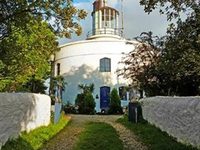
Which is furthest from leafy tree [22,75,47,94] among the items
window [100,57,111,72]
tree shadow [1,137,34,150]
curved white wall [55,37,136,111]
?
tree shadow [1,137,34,150]

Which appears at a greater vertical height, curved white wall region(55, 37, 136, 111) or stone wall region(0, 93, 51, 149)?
curved white wall region(55, 37, 136, 111)

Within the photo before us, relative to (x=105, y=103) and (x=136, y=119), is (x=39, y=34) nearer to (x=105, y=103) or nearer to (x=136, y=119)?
(x=136, y=119)

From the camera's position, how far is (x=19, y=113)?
13781 millimetres

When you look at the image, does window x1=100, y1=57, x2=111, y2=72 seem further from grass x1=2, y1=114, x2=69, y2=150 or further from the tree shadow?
the tree shadow

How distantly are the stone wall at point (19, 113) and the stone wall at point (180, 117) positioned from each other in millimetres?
4827

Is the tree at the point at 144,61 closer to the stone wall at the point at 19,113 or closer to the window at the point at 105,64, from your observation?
the stone wall at the point at 19,113

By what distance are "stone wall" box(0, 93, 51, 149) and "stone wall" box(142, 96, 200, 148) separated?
190 inches

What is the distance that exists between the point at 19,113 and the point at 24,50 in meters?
8.00

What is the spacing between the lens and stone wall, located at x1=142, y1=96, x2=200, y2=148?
11111 mm

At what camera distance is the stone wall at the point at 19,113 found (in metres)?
11.6

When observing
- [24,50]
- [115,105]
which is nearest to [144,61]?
[24,50]

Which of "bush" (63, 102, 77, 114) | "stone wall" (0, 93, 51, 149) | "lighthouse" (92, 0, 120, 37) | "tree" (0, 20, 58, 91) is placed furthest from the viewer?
"lighthouse" (92, 0, 120, 37)

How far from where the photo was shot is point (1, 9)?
14.4 meters

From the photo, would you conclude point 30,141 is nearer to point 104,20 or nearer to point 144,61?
point 144,61
